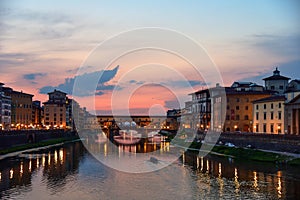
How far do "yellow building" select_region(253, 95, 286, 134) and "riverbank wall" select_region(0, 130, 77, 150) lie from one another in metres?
41.7

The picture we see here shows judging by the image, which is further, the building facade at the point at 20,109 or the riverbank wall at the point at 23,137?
the building facade at the point at 20,109

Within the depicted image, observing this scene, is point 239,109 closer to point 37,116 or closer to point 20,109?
point 20,109

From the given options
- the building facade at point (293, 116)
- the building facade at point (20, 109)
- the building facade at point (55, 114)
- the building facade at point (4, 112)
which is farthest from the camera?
the building facade at point (55, 114)

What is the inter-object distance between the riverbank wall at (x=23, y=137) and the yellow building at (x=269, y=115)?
4173cm

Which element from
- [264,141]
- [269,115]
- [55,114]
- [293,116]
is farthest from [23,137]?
[55,114]

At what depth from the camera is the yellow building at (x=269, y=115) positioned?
69.2 m

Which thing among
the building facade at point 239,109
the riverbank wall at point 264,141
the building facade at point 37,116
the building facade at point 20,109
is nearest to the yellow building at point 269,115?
the riverbank wall at point 264,141

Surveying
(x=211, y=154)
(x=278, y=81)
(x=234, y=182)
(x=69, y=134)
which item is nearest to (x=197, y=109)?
(x=278, y=81)

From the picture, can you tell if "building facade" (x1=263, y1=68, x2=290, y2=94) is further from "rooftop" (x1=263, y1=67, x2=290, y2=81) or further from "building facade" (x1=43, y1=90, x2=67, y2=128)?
"building facade" (x1=43, y1=90, x2=67, y2=128)

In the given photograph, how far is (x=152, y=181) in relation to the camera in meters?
40.2

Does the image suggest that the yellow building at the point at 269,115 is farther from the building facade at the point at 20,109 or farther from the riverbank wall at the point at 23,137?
the building facade at the point at 20,109

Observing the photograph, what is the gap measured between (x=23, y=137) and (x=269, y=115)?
143 ft

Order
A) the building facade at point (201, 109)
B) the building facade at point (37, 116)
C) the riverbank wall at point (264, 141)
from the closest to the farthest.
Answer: the riverbank wall at point (264, 141) → the building facade at point (201, 109) → the building facade at point (37, 116)

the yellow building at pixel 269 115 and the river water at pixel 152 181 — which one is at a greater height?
the yellow building at pixel 269 115
